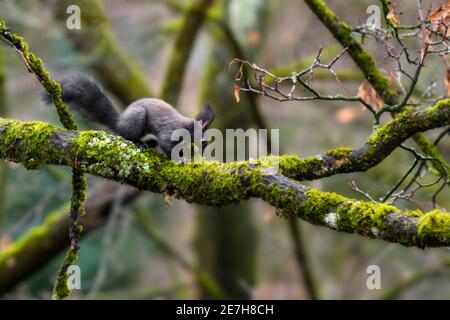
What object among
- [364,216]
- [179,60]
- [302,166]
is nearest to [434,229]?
[364,216]

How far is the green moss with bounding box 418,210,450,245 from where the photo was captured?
2.51m

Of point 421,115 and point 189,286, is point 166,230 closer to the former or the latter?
point 189,286

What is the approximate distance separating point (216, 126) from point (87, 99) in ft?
14.8

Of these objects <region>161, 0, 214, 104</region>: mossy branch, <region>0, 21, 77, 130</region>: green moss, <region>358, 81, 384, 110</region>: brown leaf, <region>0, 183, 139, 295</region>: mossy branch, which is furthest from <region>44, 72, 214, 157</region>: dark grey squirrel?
<region>161, 0, 214, 104</region>: mossy branch

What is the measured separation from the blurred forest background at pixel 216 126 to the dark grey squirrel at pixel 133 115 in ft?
1.75

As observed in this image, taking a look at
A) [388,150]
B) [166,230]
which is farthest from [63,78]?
[166,230]

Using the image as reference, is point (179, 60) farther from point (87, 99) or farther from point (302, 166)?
point (302, 166)

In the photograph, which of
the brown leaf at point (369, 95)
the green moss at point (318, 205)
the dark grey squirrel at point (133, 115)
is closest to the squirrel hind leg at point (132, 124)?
the dark grey squirrel at point (133, 115)

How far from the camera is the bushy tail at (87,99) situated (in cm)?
411

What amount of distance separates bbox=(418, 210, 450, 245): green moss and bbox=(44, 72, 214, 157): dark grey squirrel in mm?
2200

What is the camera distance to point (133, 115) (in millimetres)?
4609

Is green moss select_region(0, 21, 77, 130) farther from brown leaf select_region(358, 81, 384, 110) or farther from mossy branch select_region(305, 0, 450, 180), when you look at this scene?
mossy branch select_region(305, 0, 450, 180)
